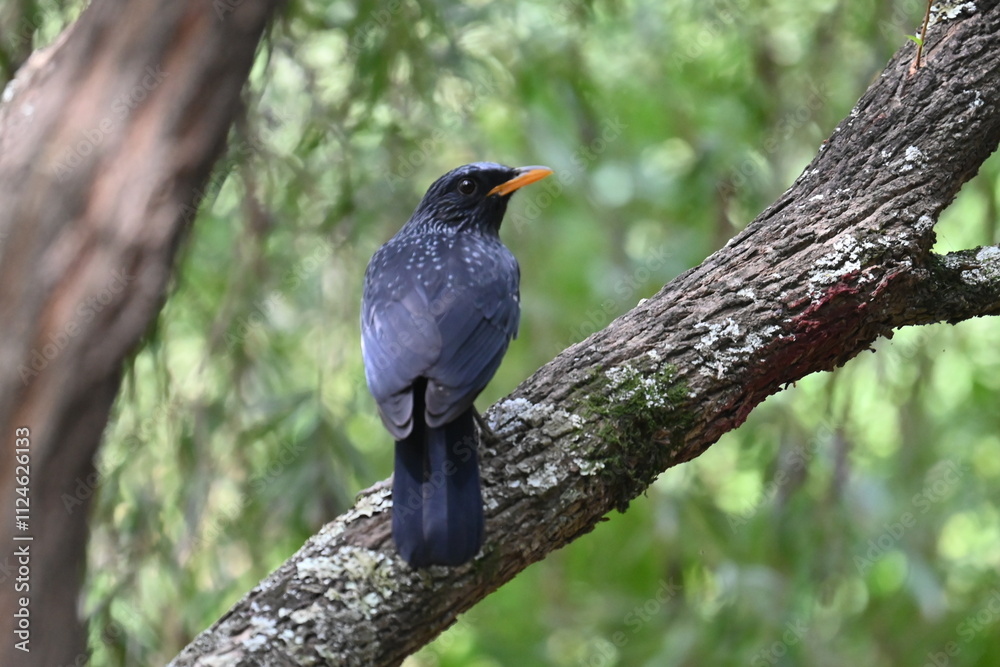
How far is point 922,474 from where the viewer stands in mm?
4531

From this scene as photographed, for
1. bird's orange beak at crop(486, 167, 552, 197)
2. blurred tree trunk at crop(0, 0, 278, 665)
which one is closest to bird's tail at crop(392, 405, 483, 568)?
blurred tree trunk at crop(0, 0, 278, 665)

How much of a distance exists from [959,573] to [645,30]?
3107mm

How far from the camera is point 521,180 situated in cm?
385

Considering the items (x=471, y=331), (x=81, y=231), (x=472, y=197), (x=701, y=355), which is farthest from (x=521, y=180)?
(x=81, y=231)

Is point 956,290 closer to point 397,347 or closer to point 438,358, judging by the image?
point 438,358

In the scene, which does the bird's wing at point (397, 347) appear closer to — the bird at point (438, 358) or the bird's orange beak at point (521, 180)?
the bird at point (438, 358)

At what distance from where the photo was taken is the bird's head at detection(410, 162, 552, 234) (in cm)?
395

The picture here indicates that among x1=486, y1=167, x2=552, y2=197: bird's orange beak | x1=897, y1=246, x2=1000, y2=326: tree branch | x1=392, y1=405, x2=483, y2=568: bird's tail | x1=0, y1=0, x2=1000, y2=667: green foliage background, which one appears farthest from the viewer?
x1=0, y1=0, x2=1000, y2=667: green foliage background

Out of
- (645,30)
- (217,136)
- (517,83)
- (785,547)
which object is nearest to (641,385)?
(217,136)

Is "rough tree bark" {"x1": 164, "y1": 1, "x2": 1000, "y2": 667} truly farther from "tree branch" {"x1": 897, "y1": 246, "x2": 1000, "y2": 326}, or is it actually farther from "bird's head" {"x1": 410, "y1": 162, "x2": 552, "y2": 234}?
"bird's head" {"x1": 410, "y1": 162, "x2": 552, "y2": 234}

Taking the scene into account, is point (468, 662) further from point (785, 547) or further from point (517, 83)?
point (517, 83)

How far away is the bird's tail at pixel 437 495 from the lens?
232cm

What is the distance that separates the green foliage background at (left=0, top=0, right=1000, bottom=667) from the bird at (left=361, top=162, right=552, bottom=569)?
36.0 inches

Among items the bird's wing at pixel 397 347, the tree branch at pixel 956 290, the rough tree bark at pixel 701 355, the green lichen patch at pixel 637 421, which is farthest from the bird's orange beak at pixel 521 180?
the tree branch at pixel 956 290
